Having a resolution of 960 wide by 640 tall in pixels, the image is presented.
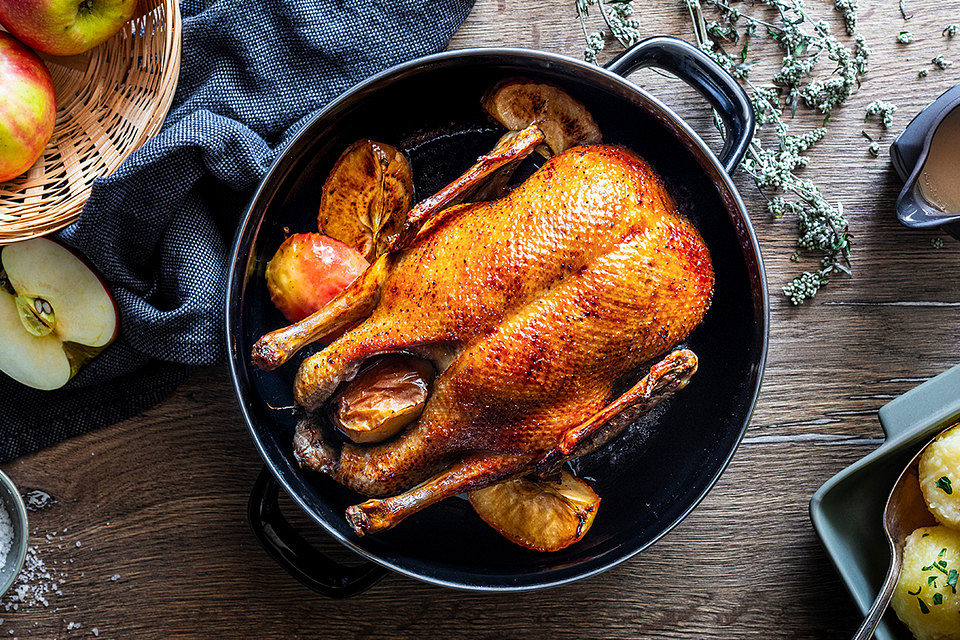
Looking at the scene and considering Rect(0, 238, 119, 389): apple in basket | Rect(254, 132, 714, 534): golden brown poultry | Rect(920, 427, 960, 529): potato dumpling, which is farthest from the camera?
Rect(0, 238, 119, 389): apple in basket

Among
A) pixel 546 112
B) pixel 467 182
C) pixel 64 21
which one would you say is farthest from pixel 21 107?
pixel 546 112

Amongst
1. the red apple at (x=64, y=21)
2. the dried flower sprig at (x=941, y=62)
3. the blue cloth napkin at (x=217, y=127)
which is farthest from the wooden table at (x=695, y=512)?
the red apple at (x=64, y=21)

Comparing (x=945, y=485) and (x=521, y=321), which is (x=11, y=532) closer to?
(x=521, y=321)

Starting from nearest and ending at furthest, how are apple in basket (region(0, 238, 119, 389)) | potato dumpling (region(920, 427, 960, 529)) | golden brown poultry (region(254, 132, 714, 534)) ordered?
golden brown poultry (region(254, 132, 714, 534)) < potato dumpling (region(920, 427, 960, 529)) < apple in basket (region(0, 238, 119, 389))

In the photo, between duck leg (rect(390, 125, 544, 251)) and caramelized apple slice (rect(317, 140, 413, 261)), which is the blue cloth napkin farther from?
duck leg (rect(390, 125, 544, 251))

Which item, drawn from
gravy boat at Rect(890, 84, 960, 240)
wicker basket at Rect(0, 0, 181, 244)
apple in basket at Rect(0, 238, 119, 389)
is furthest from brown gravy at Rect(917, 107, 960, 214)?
apple in basket at Rect(0, 238, 119, 389)

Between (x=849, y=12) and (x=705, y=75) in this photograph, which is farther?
(x=849, y=12)
